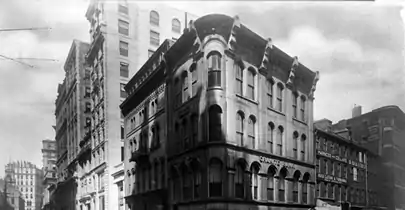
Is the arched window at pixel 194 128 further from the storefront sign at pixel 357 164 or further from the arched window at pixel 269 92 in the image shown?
the storefront sign at pixel 357 164

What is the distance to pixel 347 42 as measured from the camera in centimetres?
381

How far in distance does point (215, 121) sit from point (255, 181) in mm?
704

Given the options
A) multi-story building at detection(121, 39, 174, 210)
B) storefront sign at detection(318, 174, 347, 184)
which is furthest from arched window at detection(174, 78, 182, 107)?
storefront sign at detection(318, 174, 347, 184)

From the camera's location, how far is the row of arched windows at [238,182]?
10.2ft

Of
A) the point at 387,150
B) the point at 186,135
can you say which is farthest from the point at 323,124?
the point at 186,135

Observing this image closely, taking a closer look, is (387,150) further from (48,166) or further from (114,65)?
(48,166)

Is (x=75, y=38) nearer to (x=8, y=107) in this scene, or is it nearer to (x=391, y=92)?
(x=8, y=107)

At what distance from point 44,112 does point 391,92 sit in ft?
11.9

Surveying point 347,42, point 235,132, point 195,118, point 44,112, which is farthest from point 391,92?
point 44,112

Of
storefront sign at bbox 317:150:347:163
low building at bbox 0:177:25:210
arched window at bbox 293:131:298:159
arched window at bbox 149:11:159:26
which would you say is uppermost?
arched window at bbox 149:11:159:26

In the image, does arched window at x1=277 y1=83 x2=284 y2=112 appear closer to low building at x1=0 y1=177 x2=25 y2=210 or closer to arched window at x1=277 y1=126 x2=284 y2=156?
arched window at x1=277 y1=126 x2=284 y2=156

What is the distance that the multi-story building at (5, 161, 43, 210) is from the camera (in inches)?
132

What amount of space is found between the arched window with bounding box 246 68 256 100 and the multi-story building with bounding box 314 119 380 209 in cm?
92

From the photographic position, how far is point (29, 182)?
3443 millimetres
